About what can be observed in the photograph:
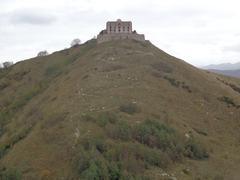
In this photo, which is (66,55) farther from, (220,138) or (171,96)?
(220,138)

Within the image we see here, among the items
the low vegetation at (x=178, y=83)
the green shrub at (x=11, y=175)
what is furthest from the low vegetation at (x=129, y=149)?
the low vegetation at (x=178, y=83)

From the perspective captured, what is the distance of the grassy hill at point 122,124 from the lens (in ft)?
225

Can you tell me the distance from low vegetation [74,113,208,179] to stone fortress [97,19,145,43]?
68705 mm

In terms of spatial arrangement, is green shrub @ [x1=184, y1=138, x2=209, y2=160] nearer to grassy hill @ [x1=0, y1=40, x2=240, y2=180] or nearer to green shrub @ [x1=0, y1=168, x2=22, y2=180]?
grassy hill @ [x1=0, y1=40, x2=240, y2=180]

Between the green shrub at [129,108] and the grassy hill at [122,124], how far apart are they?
21cm

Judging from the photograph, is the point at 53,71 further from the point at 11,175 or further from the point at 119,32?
the point at 11,175

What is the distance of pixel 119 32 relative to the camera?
14725 cm

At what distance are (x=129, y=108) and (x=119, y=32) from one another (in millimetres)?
66191

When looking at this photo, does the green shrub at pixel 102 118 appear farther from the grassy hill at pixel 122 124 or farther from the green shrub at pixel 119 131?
the green shrub at pixel 119 131

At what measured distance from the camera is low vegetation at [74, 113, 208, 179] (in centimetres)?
6588

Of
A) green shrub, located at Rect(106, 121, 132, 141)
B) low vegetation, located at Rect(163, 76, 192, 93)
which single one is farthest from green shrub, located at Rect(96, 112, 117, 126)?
low vegetation, located at Rect(163, 76, 192, 93)

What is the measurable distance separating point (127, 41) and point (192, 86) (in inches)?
1535

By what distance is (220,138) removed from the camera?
86.1m

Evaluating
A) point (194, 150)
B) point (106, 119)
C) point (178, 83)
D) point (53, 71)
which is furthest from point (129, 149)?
point (53, 71)
